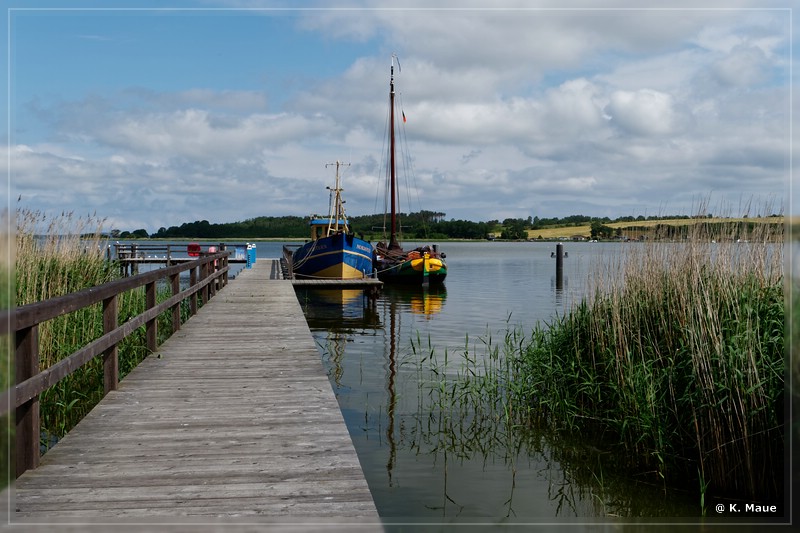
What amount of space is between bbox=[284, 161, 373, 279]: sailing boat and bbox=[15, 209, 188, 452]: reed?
1711cm

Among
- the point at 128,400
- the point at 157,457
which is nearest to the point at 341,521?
the point at 157,457

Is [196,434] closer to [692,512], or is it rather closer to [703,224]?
[692,512]

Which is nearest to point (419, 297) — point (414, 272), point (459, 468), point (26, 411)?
point (414, 272)

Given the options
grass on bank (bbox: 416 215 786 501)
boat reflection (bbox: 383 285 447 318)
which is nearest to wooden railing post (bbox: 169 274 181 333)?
grass on bank (bbox: 416 215 786 501)

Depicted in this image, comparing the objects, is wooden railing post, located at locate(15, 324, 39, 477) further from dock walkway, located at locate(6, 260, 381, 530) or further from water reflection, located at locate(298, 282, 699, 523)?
water reflection, located at locate(298, 282, 699, 523)

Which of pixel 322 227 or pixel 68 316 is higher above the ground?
pixel 322 227

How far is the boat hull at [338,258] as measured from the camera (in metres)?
31.1

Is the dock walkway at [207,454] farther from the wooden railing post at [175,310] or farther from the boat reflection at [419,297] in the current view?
the boat reflection at [419,297]

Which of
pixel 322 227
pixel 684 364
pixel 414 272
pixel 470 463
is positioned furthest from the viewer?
pixel 414 272

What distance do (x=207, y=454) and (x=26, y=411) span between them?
3.90 feet

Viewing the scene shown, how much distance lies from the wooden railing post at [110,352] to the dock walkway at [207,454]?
5.5 inches

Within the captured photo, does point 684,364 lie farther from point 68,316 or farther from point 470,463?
point 68,316

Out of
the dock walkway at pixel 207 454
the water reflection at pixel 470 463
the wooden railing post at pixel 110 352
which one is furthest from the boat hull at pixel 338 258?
the wooden railing post at pixel 110 352

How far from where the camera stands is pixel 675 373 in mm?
6605
